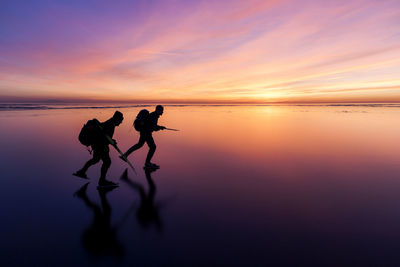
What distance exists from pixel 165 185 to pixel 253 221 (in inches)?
96.2

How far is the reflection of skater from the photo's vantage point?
2.80 metres

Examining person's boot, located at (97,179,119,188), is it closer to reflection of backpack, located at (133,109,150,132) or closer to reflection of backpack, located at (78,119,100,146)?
reflection of backpack, located at (78,119,100,146)

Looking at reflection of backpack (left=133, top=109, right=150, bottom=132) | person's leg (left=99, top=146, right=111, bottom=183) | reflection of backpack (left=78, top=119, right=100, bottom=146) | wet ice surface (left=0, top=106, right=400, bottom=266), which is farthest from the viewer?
reflection of backpack (left=133, top=109, right=150, bottom=132)

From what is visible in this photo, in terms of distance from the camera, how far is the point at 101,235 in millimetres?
3133

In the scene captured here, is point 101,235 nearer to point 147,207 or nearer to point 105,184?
point 147,207

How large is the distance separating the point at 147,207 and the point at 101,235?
0.99 meters

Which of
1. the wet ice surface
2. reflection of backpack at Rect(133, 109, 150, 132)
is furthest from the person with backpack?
reflection of backpack at Rect(133, 109, 150, 132)

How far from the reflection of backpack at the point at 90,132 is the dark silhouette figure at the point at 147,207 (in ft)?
4.90

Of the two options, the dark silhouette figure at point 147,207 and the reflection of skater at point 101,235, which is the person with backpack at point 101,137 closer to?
the dark silhouette figure at point 147,207

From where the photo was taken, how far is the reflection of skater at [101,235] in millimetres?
2805

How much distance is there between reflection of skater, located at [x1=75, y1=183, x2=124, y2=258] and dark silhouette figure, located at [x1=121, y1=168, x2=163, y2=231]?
0.50 m

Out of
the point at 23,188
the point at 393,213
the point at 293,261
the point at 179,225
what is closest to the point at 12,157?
A: the point at 23,188

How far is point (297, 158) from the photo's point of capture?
23.7 feet

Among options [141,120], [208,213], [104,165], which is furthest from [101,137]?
[208,213]
